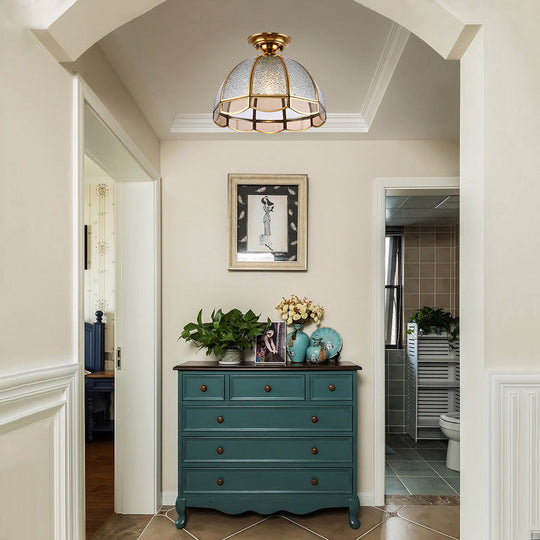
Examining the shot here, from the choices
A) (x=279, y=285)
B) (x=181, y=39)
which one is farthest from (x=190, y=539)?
(x=181, y=39)

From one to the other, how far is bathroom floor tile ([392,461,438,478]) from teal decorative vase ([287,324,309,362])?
1529 millimetres

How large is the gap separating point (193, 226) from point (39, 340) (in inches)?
86.6

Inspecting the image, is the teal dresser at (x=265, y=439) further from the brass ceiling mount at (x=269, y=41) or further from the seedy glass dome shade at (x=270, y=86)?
the brass ceiling mount at (x=269, y=41)

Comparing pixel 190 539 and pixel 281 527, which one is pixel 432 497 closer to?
pixel 281 527

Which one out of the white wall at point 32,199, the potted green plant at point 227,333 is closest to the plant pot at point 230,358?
the potted green plant at point 227,333

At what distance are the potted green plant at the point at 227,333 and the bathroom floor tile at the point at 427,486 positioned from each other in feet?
5.54

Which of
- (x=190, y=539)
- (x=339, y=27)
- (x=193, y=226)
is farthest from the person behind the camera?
(x=193, y=226)

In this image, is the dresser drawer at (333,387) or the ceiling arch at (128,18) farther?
the dresser drawer at (333,387)

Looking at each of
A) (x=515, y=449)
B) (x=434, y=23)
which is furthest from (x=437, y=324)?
(x=434, y=23)

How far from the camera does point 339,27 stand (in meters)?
2.27

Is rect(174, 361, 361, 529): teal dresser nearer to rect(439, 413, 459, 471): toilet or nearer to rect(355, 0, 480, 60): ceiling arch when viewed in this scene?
rect(439, 413, 459, 471): toilet

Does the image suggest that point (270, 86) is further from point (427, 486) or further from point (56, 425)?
point (427, 486)

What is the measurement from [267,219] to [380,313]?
3.30 feet

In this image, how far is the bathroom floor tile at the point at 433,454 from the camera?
4.69 metres
